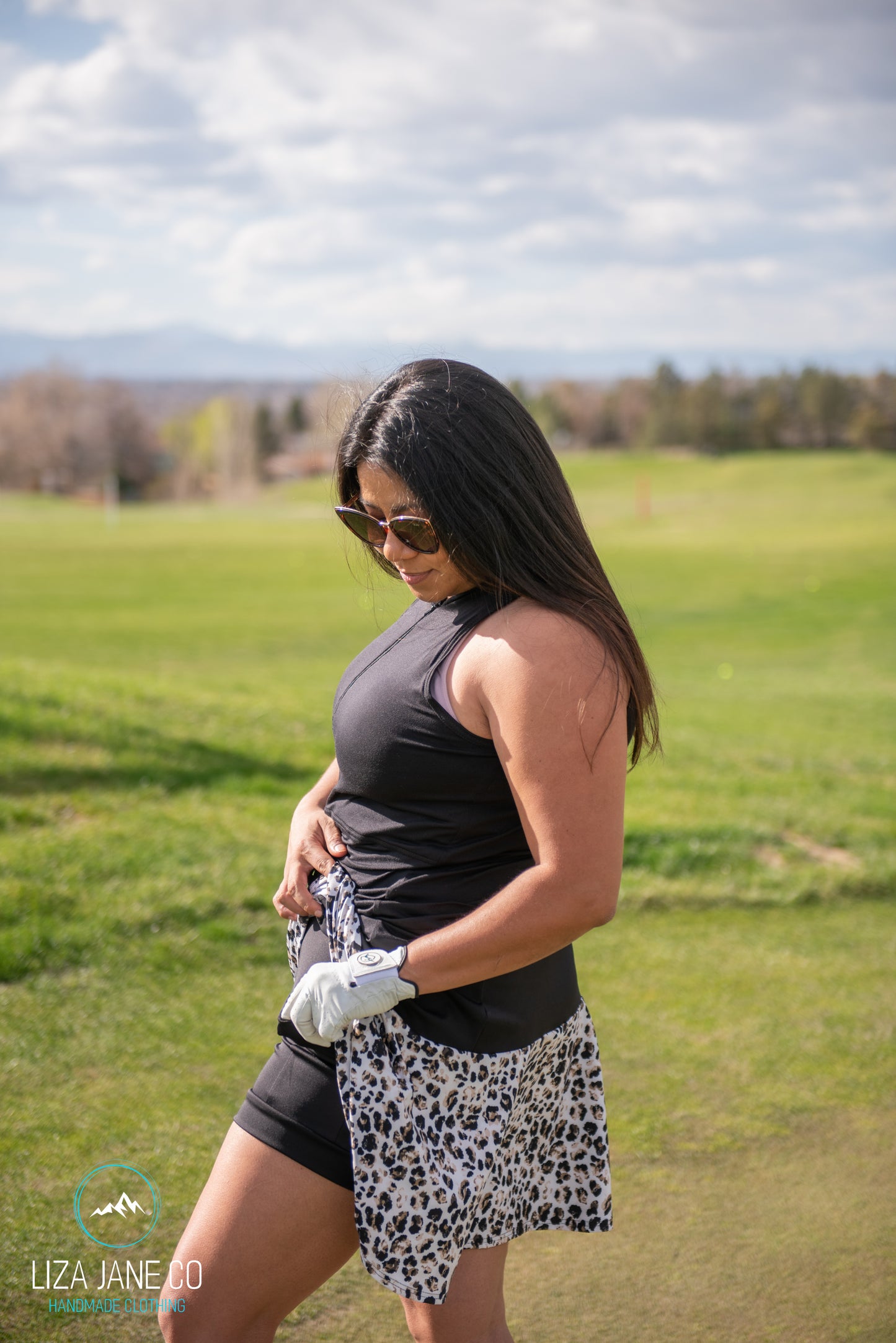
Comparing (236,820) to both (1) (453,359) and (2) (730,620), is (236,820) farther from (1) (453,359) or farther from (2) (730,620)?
(2) (730,620)

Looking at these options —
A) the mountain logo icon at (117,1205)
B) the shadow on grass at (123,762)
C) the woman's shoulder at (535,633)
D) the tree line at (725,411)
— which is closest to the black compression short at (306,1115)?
the woman's shoulder at (535,633)

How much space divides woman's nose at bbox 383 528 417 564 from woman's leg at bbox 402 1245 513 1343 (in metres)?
1.16

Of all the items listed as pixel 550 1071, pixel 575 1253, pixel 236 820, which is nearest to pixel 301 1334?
pixel 575 1253

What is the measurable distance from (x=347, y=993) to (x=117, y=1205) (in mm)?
1498

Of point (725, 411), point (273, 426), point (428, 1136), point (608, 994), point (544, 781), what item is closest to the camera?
point (544, 781)

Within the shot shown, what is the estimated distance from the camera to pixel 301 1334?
2518mm

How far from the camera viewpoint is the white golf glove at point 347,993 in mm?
1844

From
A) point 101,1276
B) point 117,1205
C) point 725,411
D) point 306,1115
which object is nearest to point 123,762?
point 117,1205

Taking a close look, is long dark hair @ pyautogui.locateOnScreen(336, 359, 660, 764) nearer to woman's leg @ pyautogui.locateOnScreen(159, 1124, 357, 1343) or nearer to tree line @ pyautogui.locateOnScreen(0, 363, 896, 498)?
woman's leg @ pyautogui.locateOnScreen(159, 1124, 357, 1343)

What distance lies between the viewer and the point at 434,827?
1.93 metres

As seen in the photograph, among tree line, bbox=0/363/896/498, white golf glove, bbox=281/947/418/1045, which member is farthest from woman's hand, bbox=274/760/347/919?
tree line, bbox=0/363/896/498

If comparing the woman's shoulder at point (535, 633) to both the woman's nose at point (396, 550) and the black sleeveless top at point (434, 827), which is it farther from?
the woman's nose at point (396, 550)

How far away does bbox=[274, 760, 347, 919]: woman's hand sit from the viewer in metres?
2.13

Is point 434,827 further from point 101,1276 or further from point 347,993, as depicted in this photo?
point 101,1276
